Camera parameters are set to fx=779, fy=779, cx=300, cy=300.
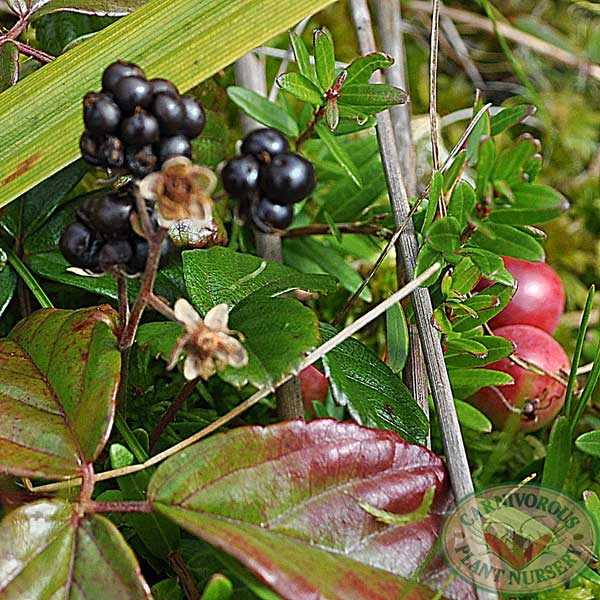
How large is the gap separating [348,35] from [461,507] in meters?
1.39

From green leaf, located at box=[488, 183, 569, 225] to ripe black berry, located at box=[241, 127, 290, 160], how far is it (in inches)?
14.8

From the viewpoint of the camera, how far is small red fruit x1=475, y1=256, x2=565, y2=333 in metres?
1.20

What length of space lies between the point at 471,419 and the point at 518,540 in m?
0.19

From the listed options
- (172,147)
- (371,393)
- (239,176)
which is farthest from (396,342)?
(172,147)

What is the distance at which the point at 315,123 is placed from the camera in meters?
1.12

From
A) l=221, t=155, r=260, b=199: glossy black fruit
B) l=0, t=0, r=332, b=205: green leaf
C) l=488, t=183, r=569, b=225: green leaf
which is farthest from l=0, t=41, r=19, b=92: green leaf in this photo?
l=488, t=183, r=569, b=225: green leaf

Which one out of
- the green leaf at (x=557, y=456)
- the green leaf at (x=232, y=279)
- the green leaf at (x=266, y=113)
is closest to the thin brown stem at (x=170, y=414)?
the green leaf at (x=232, y=279)

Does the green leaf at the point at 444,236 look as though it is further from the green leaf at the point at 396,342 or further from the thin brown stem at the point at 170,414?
the thin brown stem at the point at 170,414

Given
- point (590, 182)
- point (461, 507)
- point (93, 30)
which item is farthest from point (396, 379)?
point (590, 182)

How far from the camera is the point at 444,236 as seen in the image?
3.04 feet

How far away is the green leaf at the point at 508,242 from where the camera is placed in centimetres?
100

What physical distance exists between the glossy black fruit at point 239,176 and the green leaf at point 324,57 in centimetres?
35

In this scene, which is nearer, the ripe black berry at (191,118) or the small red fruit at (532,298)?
the ripe black berry at (191,118)

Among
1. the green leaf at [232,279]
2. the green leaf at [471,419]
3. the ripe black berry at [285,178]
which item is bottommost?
the green leaf at [471,419]
